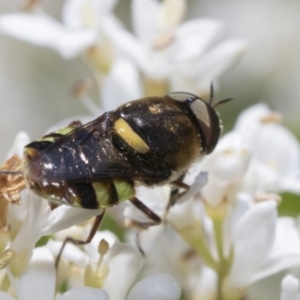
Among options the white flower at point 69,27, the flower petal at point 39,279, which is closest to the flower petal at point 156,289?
the flower petal at point 39,279

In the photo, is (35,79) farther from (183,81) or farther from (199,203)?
(199,203)

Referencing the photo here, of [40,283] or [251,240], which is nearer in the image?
[40,283]

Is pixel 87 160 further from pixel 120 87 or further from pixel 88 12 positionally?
pixel 88 12

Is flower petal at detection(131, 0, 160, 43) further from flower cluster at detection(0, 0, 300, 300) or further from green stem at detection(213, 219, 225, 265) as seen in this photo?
green stem at detection(213, 219, 225, 265)

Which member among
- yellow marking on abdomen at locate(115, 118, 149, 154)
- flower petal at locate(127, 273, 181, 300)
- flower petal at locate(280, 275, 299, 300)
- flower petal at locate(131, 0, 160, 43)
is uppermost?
yellow marking on abdomen at locate(115, 118, 149, 154)

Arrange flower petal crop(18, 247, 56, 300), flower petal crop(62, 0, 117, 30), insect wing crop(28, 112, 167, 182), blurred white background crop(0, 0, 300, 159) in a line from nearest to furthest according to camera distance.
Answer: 1. insect wing crop(28, 112, 167, 182)
2. flower petal crop(18, 247, 56, 300)
3. flower petal crop(62, 0, 117, 30)
4. blurred white background crop(0, 0, 300, 159)

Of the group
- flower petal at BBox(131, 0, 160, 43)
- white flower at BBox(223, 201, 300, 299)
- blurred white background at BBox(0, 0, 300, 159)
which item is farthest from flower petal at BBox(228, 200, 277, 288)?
blurred white background at BBox(0, 0, 300, 159)

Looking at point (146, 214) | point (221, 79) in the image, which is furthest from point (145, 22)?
point (221, 79)
